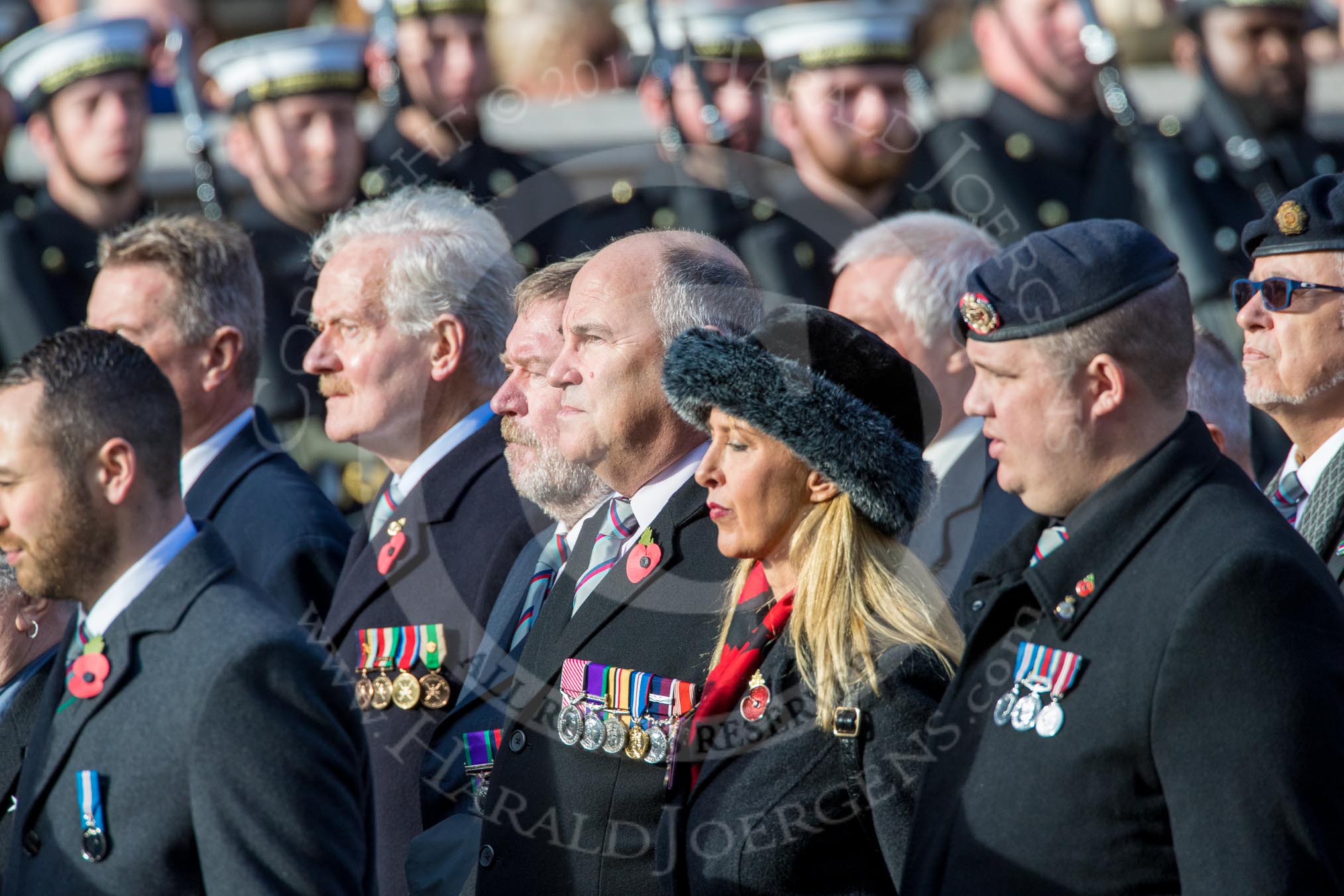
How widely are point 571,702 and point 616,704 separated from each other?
0.11m

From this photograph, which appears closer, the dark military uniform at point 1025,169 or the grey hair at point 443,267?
the grey hair at point 443,267

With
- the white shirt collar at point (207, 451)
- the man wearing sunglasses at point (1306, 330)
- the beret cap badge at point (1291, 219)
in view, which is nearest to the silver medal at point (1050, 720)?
the man wearing sunglasses at point (1306, 330)

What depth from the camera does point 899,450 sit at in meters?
3.38

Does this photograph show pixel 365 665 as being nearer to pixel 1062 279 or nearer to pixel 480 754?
pixel 480 754

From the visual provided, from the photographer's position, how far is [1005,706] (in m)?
2.97

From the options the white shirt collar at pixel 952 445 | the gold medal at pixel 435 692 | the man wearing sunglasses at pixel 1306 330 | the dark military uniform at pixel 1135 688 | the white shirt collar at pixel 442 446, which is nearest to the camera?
the dark military uniform at pixel 1135 688

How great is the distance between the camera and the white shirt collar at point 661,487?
3.89m

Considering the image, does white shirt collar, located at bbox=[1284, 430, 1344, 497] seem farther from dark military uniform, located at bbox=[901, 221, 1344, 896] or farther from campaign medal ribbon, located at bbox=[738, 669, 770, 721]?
campaign medal ribbon, located at bbox=[738, 669, 770, 721]

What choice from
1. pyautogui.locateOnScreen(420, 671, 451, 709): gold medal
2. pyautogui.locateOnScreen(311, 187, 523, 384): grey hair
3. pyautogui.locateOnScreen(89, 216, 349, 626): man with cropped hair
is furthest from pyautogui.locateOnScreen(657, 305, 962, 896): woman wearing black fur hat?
pyautogui.locateOnScreen(89, 216, 349, 626): man with cropped hair

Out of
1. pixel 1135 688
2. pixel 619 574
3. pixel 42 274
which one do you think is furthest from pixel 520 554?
pixel 42 274

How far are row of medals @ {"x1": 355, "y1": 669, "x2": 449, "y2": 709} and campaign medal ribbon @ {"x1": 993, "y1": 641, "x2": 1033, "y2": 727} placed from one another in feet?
5.30

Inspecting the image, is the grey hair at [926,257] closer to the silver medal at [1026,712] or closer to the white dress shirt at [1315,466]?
the white dress shirt at [1315,466]

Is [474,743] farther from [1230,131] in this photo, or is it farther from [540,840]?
[1230,131]

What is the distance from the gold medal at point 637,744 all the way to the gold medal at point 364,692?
1057 millimetres
